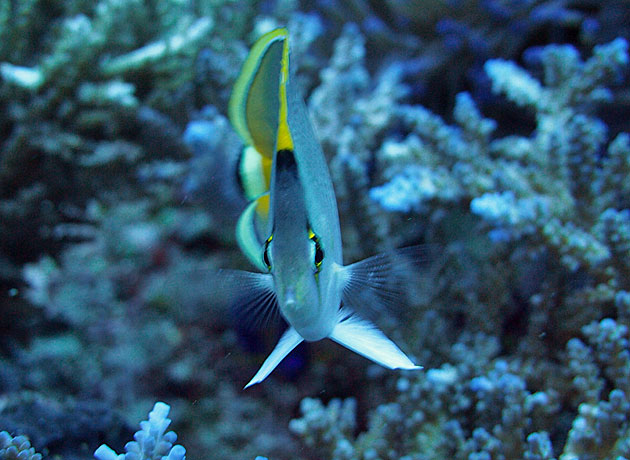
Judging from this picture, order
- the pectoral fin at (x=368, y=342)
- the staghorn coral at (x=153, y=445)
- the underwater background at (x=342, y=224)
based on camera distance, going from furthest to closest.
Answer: the underwater background at (x=342, y=224) → the staghorn coral at (x=153, y=445) → the pectoral fin at (x=368, y=342)

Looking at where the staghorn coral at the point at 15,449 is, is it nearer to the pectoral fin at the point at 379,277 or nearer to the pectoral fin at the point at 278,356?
the pectoral fin at the point at 278,356

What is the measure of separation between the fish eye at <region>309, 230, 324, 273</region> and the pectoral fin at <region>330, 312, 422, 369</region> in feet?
0.80

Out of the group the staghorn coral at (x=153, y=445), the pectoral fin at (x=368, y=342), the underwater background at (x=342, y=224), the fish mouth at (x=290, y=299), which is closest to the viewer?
the fish mouth at (x=290, y=299)

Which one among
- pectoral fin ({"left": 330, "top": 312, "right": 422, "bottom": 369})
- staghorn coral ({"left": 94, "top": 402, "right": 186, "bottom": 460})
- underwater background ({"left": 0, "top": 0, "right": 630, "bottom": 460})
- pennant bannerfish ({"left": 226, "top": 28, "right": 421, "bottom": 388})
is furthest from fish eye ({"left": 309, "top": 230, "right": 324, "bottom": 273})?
staghorn coral ({"left": 94, "top": 402, "right": 186, "bottom": 460})

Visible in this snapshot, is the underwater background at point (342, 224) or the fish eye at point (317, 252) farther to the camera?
the underwater background at point (342, 224)

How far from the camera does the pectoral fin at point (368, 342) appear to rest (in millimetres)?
1075

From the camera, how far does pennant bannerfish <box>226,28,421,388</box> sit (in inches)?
36.5

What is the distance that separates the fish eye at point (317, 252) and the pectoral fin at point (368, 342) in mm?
242

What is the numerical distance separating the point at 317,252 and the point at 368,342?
30 centimetres

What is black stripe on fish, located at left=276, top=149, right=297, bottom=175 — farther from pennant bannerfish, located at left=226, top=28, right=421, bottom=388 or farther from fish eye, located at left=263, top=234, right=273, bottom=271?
fish eye, located at left=263, top=234, right=273, bottom=271

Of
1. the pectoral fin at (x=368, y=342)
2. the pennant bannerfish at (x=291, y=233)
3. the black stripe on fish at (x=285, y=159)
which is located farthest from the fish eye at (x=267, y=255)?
the pectoral fin at (x=368, y=342)

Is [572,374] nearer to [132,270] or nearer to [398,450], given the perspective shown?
[398,450]

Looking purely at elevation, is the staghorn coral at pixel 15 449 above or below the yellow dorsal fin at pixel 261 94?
below

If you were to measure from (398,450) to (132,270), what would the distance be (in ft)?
5.98
